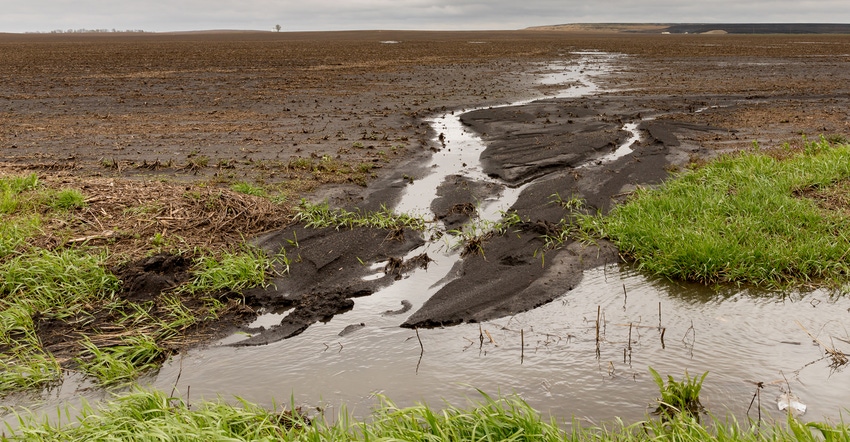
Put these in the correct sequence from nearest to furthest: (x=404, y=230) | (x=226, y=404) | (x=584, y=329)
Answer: (x=226, y=404) < (x=584, y=329) < (x=404, y=230)


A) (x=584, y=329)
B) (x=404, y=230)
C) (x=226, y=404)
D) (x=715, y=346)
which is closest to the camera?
(x=226, y=404)

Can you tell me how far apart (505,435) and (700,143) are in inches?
410

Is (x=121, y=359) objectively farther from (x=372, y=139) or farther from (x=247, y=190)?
(x=372, y=139)

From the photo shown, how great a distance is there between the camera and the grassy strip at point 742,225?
6.35 meters

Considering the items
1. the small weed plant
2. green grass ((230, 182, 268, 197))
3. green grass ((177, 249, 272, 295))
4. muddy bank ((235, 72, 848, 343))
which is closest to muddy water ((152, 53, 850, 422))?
the small weed plant

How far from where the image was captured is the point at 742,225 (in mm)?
7062

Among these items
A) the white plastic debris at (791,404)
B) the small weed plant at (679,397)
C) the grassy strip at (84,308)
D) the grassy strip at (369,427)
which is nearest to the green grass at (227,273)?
the grassy strip at (84,308)

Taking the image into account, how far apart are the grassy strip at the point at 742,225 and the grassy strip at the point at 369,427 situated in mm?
2773

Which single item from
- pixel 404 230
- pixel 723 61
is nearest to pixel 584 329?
pixel 404 230

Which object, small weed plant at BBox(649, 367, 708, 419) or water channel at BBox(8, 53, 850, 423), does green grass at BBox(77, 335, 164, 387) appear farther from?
small weed plant at BBox(649, 367, 708, 419)

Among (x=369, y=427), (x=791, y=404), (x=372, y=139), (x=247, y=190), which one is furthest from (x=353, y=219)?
(x=372, y=139)

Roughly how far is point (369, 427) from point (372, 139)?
9984 mm

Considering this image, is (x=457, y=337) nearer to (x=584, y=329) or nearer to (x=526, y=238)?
(x=584, y=329)

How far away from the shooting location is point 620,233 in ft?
23.8
